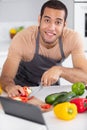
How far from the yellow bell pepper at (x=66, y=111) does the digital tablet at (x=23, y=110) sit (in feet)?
0.76

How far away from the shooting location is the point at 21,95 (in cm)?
156

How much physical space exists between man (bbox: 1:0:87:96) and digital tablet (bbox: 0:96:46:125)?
2.10 feet

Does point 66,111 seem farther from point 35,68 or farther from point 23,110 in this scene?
point 35,68

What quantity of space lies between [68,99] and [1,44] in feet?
5.77

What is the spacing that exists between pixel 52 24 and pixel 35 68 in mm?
348

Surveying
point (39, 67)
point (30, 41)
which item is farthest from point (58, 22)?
point (39, 67)

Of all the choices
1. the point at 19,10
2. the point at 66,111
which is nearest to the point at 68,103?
the point at 66,111

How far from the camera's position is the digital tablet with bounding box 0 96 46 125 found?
101 cm

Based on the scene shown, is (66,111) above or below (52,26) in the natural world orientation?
below

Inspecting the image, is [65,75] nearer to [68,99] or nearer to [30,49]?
[30,49]

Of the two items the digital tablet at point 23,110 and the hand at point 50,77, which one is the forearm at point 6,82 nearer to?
the hand at point 50,77

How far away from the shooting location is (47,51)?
202 cm

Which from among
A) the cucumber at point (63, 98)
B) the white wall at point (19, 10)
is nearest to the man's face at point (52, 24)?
the cucumber at point (63, 98)

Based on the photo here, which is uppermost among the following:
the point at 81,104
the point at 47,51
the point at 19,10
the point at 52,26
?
the point at 19,10
